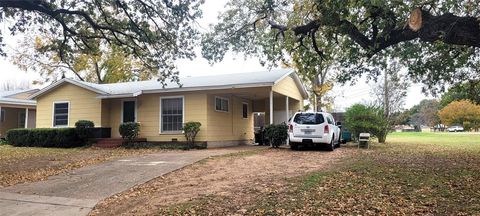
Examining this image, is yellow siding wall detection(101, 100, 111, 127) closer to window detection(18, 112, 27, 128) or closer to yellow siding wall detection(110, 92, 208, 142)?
yellow siding wall detection(110, 92, 208, 142)

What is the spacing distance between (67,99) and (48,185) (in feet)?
42.6

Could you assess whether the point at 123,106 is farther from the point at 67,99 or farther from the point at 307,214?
the point at 307,214

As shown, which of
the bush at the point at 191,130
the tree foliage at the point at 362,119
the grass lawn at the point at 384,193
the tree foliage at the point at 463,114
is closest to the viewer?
the grass lawn at the point at 384,193

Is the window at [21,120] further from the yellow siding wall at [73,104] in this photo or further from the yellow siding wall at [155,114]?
the yellow siding wall at [155,114]

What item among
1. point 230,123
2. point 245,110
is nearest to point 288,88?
point 245,110

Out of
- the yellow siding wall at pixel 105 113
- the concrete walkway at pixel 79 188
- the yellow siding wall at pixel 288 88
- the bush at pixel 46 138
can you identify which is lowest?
the concrete walkway at pixel 79 188

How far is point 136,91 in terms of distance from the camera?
63.8 ft

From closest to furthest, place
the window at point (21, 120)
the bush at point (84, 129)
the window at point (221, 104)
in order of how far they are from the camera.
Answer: the window at point (221, 104) → the bush at point (84, 129) → the window at point (21, 120)

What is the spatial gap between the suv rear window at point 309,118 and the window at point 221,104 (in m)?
5.15

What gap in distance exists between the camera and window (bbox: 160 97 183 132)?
19.1m

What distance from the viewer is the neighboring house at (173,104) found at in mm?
18469

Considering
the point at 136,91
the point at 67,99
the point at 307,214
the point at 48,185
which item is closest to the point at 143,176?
the point at 48,185

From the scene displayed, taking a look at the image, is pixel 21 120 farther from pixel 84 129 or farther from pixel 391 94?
pixel 391 94

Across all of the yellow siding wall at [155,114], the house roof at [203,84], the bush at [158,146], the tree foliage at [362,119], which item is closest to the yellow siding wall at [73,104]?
the house roof at [203,84]
